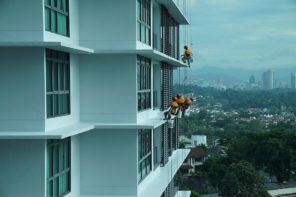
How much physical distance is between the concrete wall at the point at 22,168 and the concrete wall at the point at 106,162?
5.70ft

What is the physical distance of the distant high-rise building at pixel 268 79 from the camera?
14812cm

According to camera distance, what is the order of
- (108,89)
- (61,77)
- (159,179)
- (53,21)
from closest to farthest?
(53,21) < (61,77) < (108,89) < (159,179)

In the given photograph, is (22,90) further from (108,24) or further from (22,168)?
(108,24)

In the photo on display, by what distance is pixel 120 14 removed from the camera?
8617 millimetres

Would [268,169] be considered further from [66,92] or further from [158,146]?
[66,92]

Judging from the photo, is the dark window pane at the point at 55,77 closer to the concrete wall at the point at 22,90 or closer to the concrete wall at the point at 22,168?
the concrete wall at the point at 22,90

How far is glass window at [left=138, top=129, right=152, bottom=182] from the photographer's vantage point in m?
9.48

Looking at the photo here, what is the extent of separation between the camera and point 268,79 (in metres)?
150

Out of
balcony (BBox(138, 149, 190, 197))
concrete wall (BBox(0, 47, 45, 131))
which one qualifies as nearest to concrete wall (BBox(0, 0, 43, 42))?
concrete wall (BBox(0, 47, 45, 131))

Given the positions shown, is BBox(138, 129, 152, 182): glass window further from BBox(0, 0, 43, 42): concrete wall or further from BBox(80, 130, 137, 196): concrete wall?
BBox(0, 0, 43, 42): concrete wall

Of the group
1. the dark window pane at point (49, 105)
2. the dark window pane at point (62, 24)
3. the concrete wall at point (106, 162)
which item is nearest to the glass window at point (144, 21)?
the dark window pane at point (62, 24)

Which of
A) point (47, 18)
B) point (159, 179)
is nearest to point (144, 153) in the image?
point (159, 179)

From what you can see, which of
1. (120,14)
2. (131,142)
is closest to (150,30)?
(120,14)

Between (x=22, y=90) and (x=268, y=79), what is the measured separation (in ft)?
484
